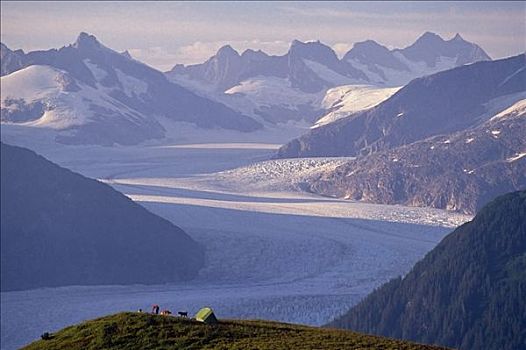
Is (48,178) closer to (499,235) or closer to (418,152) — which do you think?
(499,235)

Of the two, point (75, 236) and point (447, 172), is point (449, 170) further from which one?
point (75, 236)

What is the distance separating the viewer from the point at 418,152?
16188 centimetres

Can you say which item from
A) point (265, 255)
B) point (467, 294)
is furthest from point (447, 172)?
point (467, 294)

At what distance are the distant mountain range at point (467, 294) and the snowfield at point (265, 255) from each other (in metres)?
7.23

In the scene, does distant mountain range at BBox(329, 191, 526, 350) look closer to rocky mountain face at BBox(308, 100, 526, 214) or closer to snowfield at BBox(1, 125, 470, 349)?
snowfield at BBox(1, 125, 470, 349)

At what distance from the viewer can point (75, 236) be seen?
102 metres

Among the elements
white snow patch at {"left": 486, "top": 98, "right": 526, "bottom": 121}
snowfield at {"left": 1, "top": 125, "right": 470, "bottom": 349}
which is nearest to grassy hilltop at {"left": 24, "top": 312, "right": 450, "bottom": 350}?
snowfield at {"left": 1, "top": 125, "right": 470, "bottom": 349}

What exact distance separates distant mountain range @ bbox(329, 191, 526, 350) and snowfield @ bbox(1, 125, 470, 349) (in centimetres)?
723

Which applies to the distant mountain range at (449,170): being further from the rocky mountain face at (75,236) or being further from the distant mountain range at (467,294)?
the distant mountain range at (467,294)

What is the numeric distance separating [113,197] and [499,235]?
46258mm

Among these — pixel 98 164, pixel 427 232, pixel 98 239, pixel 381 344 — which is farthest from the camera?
pixel 98 164

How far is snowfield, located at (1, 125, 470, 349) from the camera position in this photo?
261ft

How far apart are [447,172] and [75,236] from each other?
2487 inches

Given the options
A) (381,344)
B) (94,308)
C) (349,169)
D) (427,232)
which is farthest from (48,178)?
(381,344)
